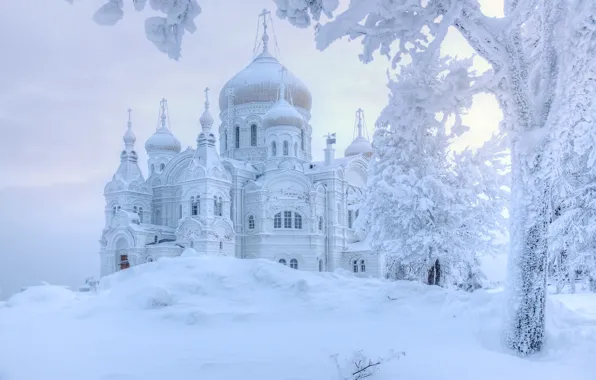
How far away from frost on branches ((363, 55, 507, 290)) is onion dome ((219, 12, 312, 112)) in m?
26.4

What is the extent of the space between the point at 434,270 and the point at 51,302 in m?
10.9

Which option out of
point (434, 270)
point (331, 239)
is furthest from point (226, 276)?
point (331, 239)

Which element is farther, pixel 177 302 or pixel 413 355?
pixel 177 302

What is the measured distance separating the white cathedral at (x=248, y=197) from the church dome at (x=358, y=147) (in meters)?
4.57

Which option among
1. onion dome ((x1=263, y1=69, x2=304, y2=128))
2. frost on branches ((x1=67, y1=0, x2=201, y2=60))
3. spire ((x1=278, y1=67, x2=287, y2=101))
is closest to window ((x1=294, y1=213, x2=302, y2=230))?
onion dome ((x1=263, y1=69, x2=304, y2=128))

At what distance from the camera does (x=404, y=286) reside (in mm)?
10305

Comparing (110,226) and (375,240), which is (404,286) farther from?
(110,226)

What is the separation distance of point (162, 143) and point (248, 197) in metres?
11.5

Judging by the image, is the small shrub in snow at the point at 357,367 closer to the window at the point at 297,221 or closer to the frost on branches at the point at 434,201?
the frost on branches at the point at 434,201

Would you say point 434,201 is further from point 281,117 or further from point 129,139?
point 129,139

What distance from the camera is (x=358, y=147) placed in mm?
46938

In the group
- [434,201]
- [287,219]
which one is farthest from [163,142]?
[434,201]

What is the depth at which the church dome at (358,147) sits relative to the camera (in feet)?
153

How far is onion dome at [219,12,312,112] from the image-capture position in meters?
42.1
